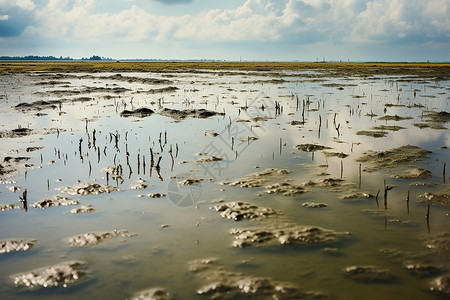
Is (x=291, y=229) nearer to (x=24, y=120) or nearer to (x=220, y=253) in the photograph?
(x=220, y=253)

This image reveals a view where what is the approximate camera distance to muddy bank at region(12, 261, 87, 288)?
233 inches

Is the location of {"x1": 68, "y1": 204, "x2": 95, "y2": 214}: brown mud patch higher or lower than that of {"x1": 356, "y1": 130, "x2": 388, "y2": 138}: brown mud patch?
lower

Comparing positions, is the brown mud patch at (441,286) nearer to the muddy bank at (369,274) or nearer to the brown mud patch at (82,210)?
the muddy bank at (369,274)

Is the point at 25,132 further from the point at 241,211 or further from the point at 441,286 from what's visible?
the point at 441,286

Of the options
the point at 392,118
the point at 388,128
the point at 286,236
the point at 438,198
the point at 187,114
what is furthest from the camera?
the point at 187,114

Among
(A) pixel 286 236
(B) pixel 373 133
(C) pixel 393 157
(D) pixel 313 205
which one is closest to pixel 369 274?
(A) pixel 286 236

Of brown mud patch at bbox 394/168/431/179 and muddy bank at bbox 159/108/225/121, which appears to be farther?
muddy bank at bbox 159/108/225/121

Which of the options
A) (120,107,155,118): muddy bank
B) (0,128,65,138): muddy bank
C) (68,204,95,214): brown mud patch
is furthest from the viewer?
(120,107,155,118): muddy bank

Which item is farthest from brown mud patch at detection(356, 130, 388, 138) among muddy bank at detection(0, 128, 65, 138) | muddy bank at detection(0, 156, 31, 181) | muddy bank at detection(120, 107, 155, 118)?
muddy bank at detection(0, 128, 65, 138)

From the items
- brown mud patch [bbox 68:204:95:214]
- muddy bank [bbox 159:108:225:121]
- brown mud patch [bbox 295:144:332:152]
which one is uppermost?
muddy bank [bbox 159:108:225:121]

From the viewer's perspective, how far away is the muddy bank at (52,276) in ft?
19.4

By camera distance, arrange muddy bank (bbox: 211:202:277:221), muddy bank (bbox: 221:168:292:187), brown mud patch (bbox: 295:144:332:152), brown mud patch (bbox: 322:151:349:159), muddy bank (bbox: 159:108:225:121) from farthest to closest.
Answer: muddy bank (bbox: 159:108:225:121)
brown mud patch (bbox: 295:144:332:152)
brown mud patch (bbox: 322:151:349:159)
muddy bank (bbox: 221:168:292:187)
muddy bank (bbox: 211:202:277:221)

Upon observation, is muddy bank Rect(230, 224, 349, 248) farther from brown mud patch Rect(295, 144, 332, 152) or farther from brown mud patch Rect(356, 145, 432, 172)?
brown mud patch Rect(295, 144, 332, 152)

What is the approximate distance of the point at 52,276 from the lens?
19.9 ft
